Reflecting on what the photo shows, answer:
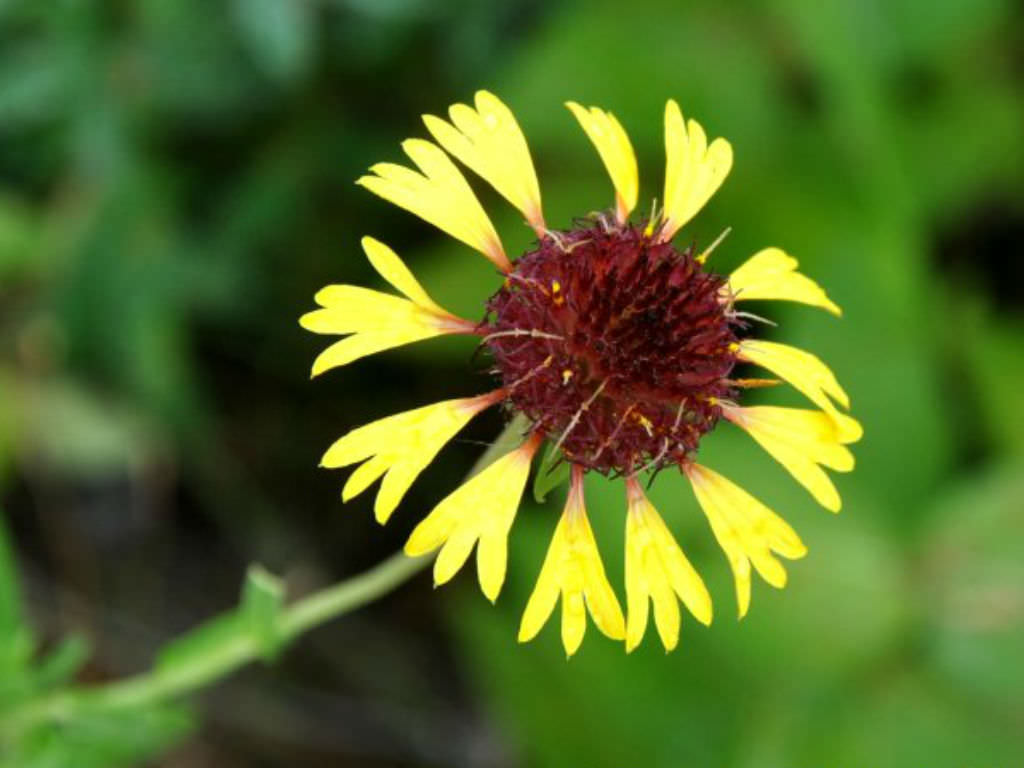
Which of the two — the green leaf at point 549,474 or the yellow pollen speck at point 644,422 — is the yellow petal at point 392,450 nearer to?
the green leaf at point 549,474

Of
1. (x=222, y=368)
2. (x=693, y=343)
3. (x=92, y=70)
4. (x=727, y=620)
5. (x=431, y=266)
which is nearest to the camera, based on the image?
(x=693, y=343)

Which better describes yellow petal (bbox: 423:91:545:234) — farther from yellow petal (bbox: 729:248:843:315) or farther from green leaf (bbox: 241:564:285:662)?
green leaf (bbox: 241:564:285:662)

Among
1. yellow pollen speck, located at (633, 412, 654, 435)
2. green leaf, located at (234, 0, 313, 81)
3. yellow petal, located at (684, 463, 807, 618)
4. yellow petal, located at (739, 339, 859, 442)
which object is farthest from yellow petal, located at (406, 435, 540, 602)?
green leaf, located at (234, 0, 313, 81)

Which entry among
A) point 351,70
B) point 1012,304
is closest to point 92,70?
point 351,70

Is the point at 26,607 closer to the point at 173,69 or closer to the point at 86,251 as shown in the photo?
the point at 86,251

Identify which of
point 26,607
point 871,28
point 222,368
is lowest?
point 26,607

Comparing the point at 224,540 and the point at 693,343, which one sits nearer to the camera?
the point at 693,343

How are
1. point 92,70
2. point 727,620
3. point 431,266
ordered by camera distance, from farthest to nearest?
point 431,266, point 92,70, point 727,620

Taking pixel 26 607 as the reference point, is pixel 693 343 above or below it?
above
